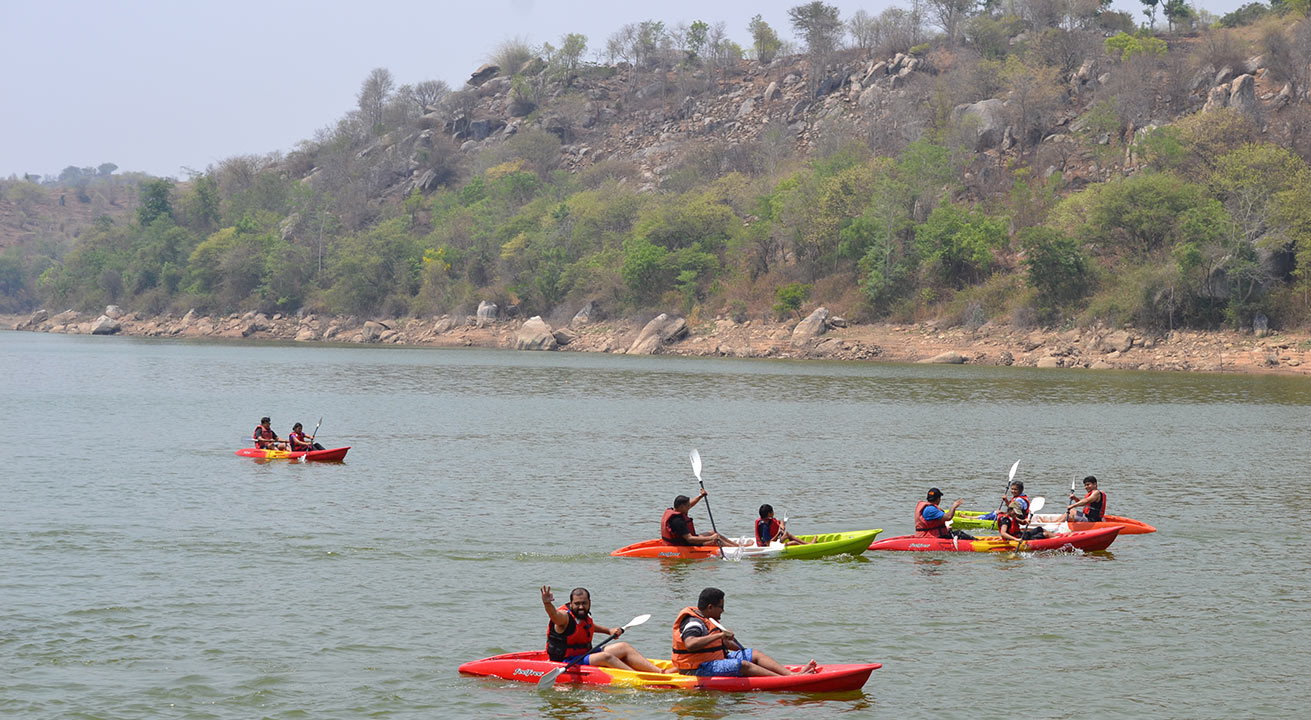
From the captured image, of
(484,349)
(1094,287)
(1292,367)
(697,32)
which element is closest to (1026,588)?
(1292,367)

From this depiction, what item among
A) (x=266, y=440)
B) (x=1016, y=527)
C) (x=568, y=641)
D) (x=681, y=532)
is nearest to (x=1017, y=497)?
(x=1016, y=527)

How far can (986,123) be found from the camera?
325 feet

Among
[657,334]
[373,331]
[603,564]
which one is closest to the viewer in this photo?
[603,564]

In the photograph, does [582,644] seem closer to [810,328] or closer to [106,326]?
[810,328]

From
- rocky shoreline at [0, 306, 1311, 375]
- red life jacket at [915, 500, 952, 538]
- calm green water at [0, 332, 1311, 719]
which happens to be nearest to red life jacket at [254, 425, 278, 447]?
calm green water at [0, 332, 1311, 719]

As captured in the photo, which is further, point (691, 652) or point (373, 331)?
point (373, 331)

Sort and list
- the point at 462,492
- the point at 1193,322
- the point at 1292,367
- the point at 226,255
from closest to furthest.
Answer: the point at 462,492 → the point at 1292,367 → the point at 1193,322 → the point at 226,255

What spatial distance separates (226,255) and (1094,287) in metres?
87.4

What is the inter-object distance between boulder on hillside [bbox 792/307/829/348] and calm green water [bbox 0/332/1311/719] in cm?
3287

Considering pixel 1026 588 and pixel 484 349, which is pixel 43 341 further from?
pixel 1026 588

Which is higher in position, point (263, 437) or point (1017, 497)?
point (263, 437)

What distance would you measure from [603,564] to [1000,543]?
26.0 ft

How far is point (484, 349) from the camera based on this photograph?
99.6 m

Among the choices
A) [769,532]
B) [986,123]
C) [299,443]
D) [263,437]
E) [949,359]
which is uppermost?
[986,123]
